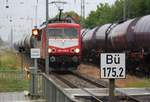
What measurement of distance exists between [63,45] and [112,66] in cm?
2479

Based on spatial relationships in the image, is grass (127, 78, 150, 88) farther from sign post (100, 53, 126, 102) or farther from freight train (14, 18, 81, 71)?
sign post (100, 53, 126, 102)

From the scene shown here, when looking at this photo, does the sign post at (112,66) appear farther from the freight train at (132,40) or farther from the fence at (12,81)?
the freight train at (132,40)

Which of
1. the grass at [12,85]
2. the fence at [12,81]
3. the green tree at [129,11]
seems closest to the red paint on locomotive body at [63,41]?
the fence at [12,81]

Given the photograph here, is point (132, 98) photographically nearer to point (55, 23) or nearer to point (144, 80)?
point (144, 80)

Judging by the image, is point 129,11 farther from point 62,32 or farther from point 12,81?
point 12,81

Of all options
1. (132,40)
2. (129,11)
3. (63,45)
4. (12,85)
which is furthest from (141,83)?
(129,11)

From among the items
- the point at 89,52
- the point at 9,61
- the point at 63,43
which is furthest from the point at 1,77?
the point at 9,61

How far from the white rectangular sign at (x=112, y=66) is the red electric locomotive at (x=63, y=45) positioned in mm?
24154

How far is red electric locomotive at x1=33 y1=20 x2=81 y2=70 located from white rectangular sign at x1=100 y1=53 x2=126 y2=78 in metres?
24.2

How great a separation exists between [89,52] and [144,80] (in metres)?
16.3

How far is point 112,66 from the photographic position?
10414 millimetres

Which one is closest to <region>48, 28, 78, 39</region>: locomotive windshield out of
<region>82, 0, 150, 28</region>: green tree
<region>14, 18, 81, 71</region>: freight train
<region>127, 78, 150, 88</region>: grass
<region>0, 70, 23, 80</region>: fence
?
<region>14, 18, 81, 71</region>: freight train

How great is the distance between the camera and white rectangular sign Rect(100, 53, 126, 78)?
1040cm

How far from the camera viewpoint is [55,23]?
1431 inches
